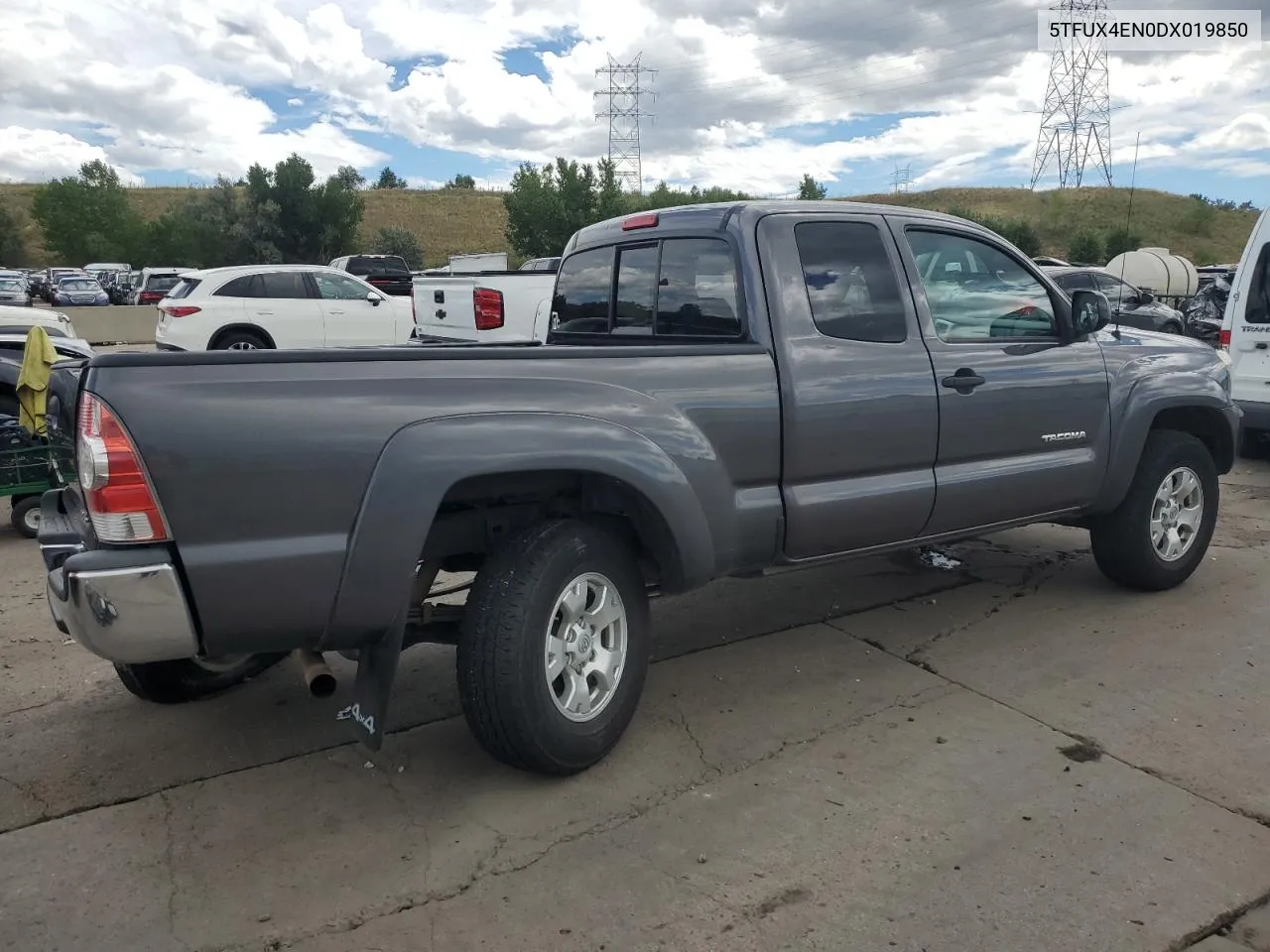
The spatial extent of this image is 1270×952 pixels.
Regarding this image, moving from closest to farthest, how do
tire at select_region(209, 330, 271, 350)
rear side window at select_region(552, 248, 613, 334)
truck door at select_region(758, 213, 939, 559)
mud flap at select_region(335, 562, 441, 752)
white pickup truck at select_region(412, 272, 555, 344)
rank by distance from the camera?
mud flap at select_region(335, 562, 441, 752) < truck door at select_region(758, 213, 939, 559) < rear side window at select_region(552, 248, 613, 334) < white pickup truck at select_region(412, 272, 555, 344) < tire at select_region(209, 330, 271, 350)

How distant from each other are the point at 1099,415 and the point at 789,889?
322cm

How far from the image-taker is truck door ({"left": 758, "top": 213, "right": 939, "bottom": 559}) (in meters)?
3.93

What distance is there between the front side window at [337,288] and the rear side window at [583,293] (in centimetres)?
1095

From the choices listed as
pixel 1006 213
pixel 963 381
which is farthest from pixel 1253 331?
pixel 1006 213

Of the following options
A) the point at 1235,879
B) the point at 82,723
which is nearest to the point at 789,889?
the point at 1235,879

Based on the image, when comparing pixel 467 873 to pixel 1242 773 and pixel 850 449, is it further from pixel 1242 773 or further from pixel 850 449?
pixel 1242 773

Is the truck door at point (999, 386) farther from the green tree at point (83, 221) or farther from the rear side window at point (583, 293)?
the green tree at point (83, 221)

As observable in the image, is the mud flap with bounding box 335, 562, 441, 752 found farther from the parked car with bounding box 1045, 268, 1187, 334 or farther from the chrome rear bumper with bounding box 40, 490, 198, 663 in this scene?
the parked car with bounding box 1045, 268, 1187, 334

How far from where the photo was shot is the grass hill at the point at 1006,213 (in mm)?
62812

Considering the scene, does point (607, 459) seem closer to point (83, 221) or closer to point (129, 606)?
point (129, 606)

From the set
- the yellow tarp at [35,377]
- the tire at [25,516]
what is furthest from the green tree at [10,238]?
the yellow tarp at [35,377]

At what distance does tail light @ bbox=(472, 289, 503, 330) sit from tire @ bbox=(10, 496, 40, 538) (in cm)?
431

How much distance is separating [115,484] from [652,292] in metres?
2.48

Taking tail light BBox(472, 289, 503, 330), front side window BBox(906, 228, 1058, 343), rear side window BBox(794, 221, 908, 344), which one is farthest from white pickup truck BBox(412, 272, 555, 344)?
rear side window BBox(794, 221, 908, 344)
